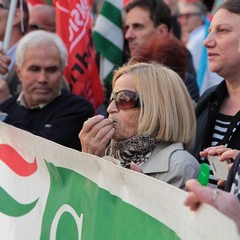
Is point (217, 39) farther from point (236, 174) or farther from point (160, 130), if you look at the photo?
point (236, 174)

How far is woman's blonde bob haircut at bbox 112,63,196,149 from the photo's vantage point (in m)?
4.00

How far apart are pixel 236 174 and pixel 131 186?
406mm

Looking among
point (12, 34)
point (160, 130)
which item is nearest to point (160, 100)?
point (160, 130)

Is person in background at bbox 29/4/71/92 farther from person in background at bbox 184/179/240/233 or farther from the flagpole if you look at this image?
person in background at bbox 184/179/240/233

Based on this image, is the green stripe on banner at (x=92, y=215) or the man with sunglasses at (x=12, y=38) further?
the man with sunglasses at (x=12, y=38)

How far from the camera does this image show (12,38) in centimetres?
717

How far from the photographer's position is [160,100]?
4039 millimetres

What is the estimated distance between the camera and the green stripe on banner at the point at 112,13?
289 inches

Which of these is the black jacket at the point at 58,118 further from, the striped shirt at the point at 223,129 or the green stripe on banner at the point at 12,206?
the striped shirt at the point at 223,129

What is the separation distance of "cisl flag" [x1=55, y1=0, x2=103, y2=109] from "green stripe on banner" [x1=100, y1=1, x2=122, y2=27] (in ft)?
1.15

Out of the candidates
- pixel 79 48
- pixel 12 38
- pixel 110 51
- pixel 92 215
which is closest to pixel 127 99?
pixel 92 215

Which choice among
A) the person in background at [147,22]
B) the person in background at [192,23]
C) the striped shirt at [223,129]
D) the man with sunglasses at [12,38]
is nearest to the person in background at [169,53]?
the striped shirt at [223,129]

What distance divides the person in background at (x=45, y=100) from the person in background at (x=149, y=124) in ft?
4.86

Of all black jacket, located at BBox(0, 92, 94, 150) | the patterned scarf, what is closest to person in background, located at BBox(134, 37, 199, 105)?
black jacket, located at BBox(0, 92, 94, 150)
